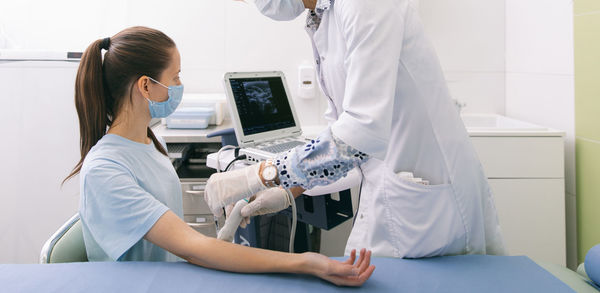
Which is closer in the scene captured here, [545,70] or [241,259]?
[241,259]

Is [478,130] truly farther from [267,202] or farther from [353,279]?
[353,279]

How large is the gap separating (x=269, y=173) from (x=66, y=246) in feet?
2.03

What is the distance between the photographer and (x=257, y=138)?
1.79 metres

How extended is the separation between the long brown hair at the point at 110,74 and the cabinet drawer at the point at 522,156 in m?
1.57

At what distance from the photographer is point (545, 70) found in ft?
7.70

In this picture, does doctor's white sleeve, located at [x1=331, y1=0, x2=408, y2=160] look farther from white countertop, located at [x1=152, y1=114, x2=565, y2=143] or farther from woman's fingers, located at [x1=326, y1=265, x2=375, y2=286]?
white countertop, located at [x1=152, y1=114, x2=565, y2=143]

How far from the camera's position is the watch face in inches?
39.5

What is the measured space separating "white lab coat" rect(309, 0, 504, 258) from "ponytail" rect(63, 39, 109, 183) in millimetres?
609

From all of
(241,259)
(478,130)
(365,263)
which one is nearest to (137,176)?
(241,259)

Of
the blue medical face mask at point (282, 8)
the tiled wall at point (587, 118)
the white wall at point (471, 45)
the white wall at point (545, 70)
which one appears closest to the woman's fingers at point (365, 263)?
the blue medical face mask at point (282, 8)

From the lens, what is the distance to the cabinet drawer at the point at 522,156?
2.13 metres

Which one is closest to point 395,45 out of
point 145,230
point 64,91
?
point 145,230

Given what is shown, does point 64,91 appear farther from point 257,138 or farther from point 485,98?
point 485,98

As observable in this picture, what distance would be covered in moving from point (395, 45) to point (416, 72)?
0.10m
